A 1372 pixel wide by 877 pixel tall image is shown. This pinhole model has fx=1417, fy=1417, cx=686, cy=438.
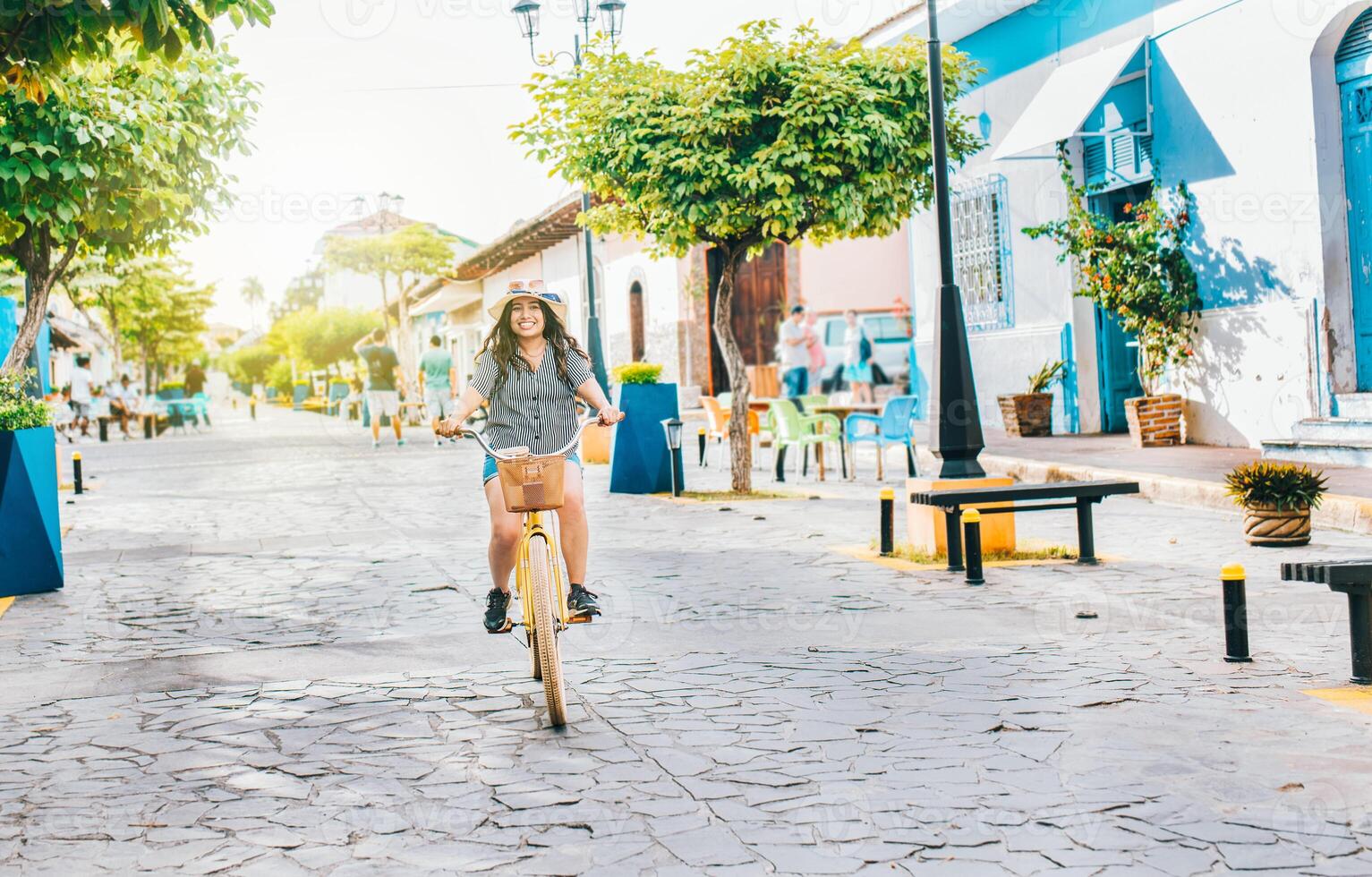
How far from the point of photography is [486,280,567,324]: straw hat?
5.60 meters

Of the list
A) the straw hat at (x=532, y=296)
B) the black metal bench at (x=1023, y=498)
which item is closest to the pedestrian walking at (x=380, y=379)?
the black metal bench at (x=1023, y=498)

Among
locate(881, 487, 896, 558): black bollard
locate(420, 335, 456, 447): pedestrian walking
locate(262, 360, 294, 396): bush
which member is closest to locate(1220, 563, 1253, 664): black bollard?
locate(881, 487, 896, 558): black bollard

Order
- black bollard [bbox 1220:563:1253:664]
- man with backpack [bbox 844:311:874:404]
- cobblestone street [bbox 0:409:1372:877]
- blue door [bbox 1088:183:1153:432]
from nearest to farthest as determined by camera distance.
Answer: cobblestone street [bbox 0:409:1372:877]
black bollard [bbox 1220:563:1253:664]
blue door [bbox 1088:183:1153:432]
man with backpack [bbox 844:311:874:404]

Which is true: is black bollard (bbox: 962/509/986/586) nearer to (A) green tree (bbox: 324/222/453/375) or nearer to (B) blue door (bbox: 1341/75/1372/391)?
(B) blue door (bbox: 1341/75/1372/391)

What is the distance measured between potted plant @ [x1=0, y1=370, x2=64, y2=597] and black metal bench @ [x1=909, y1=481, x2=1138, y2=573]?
16.8 ft

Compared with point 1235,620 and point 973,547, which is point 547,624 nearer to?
point 1235,620

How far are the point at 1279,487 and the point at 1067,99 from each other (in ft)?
24.5

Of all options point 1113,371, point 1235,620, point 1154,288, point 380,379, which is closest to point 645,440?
point 1154,288

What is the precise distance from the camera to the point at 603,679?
18.5 ft

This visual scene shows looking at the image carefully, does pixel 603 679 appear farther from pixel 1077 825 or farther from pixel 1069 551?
pixel 1069 551

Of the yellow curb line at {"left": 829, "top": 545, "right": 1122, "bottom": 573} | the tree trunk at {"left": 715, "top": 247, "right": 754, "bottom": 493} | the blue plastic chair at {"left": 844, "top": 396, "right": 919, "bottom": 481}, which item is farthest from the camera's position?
the blue plastic chair at {"left": 844, "top": 396, "right": 919, "bottom": 481}

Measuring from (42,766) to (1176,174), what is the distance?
12.4m

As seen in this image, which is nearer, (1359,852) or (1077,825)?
(1359,852)

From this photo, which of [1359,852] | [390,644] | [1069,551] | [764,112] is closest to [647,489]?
[764,112]
